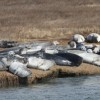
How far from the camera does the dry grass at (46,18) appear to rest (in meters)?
39.3

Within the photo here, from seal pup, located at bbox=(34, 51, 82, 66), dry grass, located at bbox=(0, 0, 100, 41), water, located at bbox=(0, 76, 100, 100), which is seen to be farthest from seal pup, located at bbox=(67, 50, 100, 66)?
dry grass, located at bbox=(0, 0, 100, 41)

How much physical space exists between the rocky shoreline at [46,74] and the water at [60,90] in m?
0.40

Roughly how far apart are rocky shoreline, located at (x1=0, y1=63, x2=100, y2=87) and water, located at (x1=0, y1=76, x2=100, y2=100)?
40 cm

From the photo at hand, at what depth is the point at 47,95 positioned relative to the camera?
2350 cm

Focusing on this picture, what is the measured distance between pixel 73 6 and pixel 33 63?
25.4 meters

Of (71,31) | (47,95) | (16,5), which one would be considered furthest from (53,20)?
(47,95)

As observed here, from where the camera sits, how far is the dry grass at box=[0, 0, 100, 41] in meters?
39.3

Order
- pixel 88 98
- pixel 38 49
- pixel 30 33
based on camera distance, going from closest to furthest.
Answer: pixel 88 98
pixel 38 49
pixel 30 33

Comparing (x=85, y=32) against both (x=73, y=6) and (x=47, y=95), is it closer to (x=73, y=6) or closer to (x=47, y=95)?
(x=73, y=6)

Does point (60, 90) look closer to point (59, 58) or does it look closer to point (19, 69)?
A: point (19, 69)

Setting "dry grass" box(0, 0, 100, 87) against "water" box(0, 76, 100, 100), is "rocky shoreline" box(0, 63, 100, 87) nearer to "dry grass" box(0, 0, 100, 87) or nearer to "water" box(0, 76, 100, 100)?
"dry grass" box(0, 0, 100, 87)

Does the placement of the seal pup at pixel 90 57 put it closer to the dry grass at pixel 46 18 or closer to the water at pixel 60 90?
the water at pixel 60 90

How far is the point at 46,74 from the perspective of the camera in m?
26.8

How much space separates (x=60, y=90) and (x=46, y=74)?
2.38m
